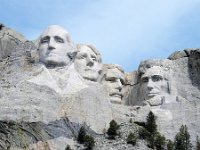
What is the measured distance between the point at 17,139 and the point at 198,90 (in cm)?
657

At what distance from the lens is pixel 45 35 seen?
34094mm

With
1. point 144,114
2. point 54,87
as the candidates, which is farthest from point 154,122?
point 54,87

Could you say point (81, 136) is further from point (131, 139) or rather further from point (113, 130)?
point (131, 139)

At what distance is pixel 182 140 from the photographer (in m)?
32.6

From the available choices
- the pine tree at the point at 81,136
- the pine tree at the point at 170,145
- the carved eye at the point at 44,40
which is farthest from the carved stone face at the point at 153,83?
the pine tree at the point at 81,136

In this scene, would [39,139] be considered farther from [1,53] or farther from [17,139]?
[1,53]

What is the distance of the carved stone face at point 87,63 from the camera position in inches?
1356

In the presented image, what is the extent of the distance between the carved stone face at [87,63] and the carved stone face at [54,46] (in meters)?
0.50

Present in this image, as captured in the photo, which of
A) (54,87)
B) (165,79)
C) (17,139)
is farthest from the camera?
(165,79)

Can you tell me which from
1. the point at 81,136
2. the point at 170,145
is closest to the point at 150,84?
the point at 170,145

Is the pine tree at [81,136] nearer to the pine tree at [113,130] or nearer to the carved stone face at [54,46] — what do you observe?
the pine tree at [113,130]

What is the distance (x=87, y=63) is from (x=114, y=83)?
1185 mm

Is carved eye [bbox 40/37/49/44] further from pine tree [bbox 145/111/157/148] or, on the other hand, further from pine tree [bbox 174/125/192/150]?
pine tree [bbox 174/125/192/150]

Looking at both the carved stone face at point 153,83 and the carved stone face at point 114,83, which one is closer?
the carved stone face at point 153,83
